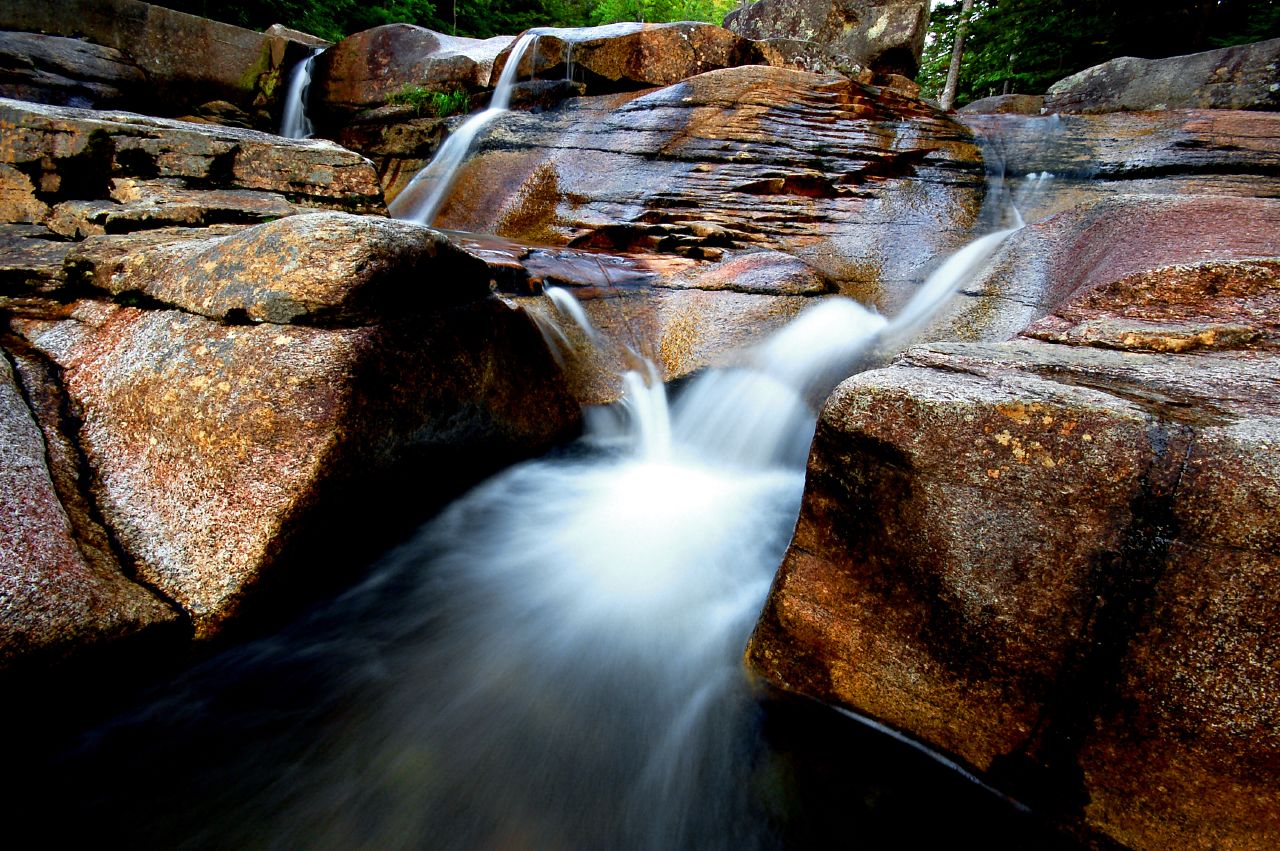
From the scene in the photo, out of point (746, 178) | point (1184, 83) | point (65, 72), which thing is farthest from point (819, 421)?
point (65, 72)

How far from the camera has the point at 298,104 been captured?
1088 centimetres

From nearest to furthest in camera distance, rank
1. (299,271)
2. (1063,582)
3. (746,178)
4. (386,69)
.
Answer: (1063,582), (299,271), (746,178), (386,69)

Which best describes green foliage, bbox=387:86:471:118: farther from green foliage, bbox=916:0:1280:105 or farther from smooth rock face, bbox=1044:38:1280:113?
green foliage, bbox=916:0:1280:105

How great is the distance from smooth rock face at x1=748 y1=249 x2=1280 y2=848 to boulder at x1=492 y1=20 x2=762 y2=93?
8640mm

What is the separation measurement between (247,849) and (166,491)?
149 centimetres

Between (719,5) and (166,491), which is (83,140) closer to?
(166,491)

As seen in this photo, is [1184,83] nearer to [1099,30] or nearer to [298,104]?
[1099,30]

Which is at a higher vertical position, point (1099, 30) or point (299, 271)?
point (1099, 30)

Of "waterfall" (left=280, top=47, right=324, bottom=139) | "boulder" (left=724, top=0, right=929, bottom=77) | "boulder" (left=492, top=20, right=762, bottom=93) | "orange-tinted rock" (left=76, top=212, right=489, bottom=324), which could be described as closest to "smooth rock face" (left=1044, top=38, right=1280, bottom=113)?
"boulder" (left=724, top=0, right=929, bottom=77)

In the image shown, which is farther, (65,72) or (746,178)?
(65,72)

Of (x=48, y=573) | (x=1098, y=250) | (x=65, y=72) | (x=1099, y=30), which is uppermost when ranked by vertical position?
(x=1099, y=30)

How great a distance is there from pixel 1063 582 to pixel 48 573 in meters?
3.33

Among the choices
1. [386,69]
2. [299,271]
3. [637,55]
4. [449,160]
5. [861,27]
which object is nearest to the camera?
[299,271]

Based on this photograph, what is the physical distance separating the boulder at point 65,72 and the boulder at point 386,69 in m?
2.79
